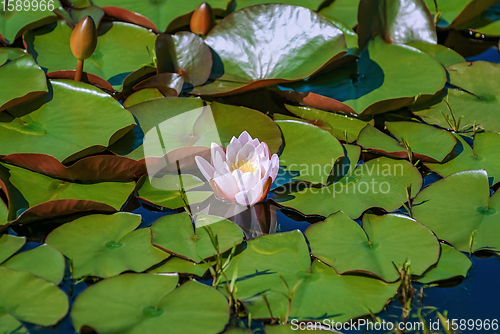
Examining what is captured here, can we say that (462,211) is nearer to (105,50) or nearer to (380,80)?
(380,80)

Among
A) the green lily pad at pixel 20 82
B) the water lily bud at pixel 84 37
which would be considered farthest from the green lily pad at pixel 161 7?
the green lily pad at pixel 20 82

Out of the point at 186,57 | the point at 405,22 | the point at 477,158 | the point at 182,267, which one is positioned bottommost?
the point at 182,267

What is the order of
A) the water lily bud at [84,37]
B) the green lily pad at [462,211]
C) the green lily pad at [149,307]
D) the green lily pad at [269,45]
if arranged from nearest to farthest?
1. the green lily pad at [149,307]
2. the green lily pad at [462,211]
3. the water lily bud at [84,37]
4. the green lily pad at [269,45]

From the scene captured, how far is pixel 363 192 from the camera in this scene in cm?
188

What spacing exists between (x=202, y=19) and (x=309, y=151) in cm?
117

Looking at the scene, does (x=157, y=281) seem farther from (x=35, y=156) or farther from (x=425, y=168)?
(x=425, y=168)

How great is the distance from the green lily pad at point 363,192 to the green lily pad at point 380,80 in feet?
1.29

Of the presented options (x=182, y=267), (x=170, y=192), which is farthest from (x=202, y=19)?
(x=182, y=267)

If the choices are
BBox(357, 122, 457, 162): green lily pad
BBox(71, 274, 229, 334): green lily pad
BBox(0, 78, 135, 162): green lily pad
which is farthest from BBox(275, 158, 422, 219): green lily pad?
BBox(0, 78, 135, 162): green lily pad

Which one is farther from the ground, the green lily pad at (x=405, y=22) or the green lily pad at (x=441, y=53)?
the green lily pad at (x=405, y=22)

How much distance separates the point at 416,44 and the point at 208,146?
157 cm

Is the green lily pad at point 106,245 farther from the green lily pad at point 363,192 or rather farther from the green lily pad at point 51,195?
the green lily pad at point 363,192

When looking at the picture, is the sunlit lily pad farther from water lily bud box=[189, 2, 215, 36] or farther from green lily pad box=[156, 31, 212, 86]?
water lily bud box=[189, 2, 215, 36]

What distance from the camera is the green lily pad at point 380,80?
229 centimetres
